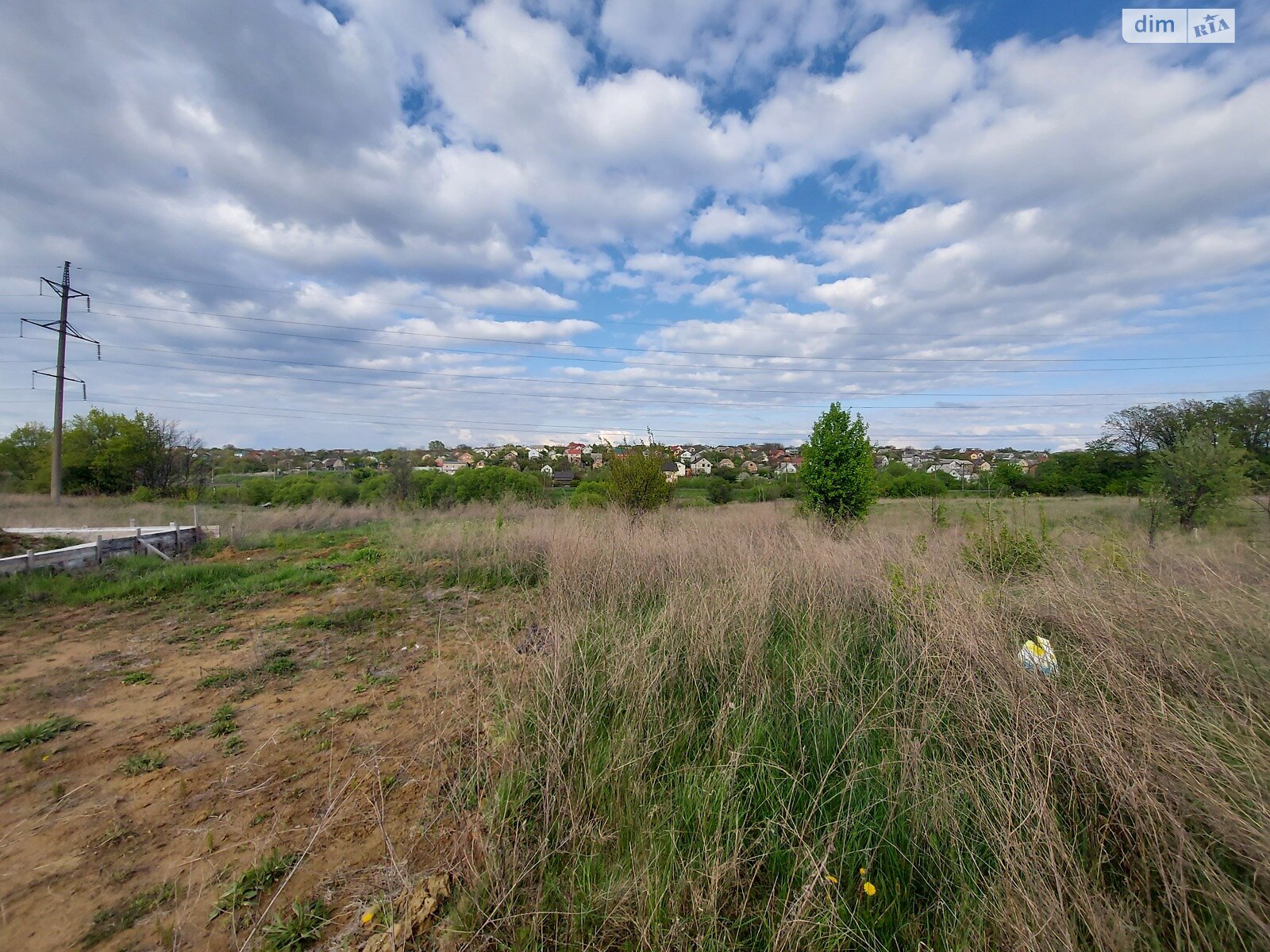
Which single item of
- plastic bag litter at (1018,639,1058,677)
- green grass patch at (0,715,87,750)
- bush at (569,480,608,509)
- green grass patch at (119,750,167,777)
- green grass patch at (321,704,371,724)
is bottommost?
green grass patch at (0,715,87,750)

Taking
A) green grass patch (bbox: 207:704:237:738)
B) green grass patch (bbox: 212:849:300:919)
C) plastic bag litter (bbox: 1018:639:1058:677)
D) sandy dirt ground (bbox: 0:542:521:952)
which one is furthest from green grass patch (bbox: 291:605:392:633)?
plastic bag litter (bbox: 1018:639:1058:677)

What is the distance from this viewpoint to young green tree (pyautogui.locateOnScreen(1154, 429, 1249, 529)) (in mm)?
11109

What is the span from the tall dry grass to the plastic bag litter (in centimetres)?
10

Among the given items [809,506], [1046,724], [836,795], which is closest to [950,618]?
[1046,724]

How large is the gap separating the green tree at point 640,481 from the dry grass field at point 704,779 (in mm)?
6479

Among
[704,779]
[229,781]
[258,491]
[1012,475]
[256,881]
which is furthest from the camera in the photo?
[258,491]

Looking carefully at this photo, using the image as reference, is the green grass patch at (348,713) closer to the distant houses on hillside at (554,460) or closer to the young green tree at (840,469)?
the young green tree at (840,469)

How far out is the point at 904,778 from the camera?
2125mm

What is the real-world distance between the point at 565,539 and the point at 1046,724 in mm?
5996

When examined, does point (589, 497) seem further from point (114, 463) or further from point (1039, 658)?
point (114, 463)

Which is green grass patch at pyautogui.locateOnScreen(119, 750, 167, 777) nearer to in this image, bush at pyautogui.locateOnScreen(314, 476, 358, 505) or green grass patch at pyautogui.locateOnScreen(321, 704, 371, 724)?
green grass patch at pyautogui.locateOnScreen(321, 704, 371, 724)

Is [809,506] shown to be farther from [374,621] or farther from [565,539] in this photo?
[374,621]

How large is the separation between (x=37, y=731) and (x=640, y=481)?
933 cm

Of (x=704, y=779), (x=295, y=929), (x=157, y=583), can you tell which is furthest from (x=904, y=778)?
(x=157, y=583)
